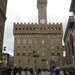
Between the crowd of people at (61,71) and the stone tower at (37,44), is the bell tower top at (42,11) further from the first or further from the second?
the crowd of people at (61,71)

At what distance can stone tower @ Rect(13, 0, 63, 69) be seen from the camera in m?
51.8

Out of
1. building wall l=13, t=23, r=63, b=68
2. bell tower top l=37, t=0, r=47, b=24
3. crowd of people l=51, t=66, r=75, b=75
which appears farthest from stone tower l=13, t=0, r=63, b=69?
crowd of people l=51, t=66, r=75, b=75

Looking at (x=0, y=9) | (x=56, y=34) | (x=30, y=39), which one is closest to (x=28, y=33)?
(x=30, y=39)

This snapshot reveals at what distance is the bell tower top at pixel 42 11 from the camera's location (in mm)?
57375

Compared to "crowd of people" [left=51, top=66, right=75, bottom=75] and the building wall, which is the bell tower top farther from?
"crowd of people" [left=51, top=66, right=75, bottom=75]

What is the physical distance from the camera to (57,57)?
52.6 m

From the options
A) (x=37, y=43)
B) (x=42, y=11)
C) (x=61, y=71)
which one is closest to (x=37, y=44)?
(x=37, y=43)

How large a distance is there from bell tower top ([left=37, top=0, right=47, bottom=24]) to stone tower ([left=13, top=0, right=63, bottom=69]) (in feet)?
4.44

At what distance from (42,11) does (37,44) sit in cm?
1383

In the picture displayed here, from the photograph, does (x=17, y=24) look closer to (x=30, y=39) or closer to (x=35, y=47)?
(x=30, y=39)

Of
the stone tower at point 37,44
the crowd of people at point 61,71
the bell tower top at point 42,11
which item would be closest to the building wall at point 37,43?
the stone tower at point 37,44

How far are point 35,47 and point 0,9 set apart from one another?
3528 cm

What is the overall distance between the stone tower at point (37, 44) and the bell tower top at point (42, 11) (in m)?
Answer: 1.35

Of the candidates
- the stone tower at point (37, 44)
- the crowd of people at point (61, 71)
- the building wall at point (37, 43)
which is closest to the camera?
the crowd of people at point (61, 71)
